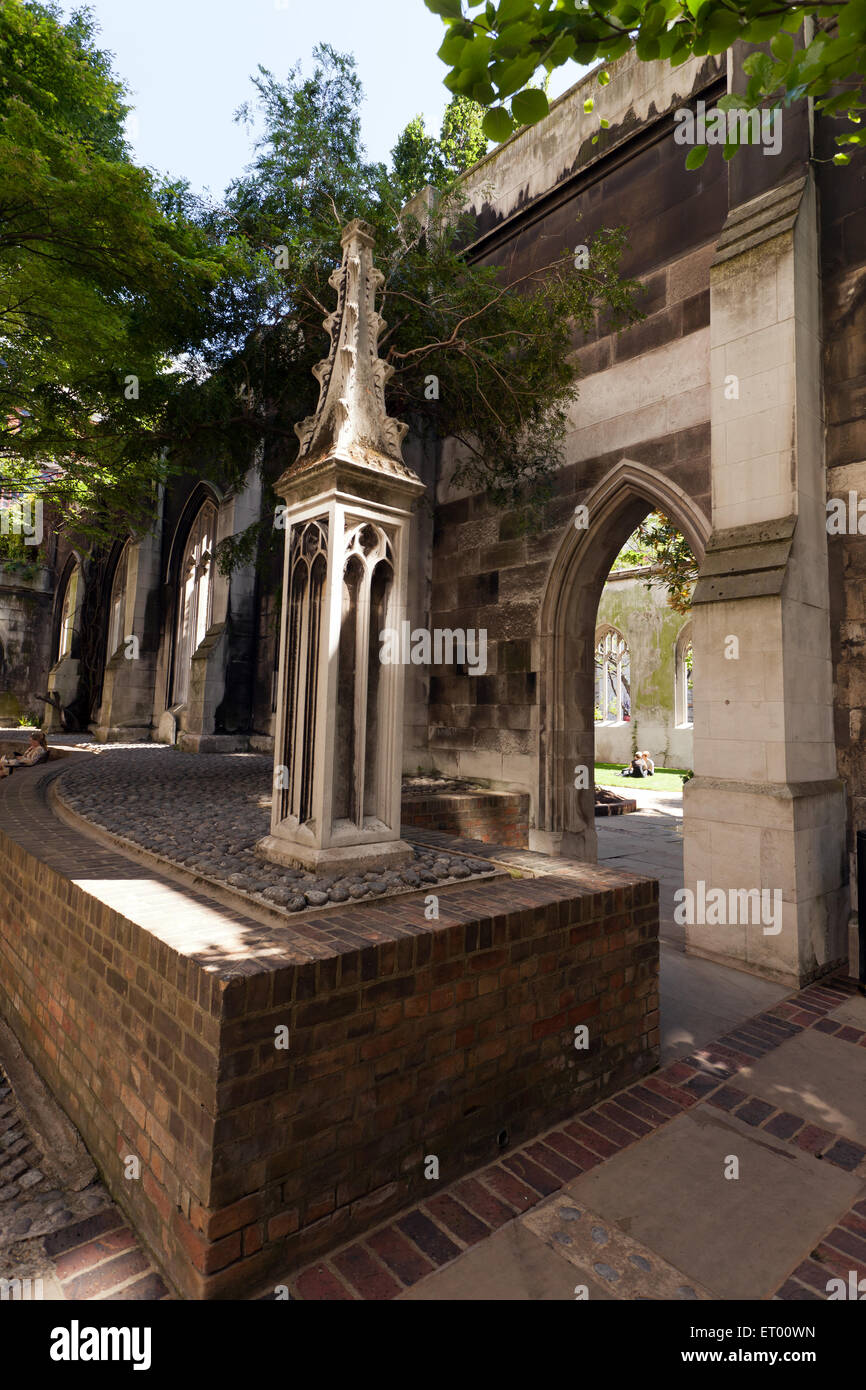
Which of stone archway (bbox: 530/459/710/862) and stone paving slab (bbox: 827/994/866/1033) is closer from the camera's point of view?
stone paving slab (bbox: 827/994/866/1033)

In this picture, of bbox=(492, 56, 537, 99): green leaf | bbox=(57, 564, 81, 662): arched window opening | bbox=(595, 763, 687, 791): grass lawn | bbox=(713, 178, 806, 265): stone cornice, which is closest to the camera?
bbox=(492, 56, 537, 99): green leaf

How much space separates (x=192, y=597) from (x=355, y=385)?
1320 centimetres

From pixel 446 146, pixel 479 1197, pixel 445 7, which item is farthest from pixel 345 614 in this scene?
pixel 446 146

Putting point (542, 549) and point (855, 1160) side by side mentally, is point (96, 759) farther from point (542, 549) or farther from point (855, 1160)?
point (855, 1160)

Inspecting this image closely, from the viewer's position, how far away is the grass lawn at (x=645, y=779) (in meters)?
17.5

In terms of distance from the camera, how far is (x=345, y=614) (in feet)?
11.3

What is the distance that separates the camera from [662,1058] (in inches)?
138

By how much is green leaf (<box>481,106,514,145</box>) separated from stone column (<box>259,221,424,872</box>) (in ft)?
4.04

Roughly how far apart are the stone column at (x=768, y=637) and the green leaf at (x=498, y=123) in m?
3.41

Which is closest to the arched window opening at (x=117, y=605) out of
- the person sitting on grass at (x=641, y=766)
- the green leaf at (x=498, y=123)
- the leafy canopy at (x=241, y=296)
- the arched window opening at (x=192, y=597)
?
the arched window opening at (x=192, y=597)

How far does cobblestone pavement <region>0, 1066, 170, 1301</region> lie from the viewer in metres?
1.95
